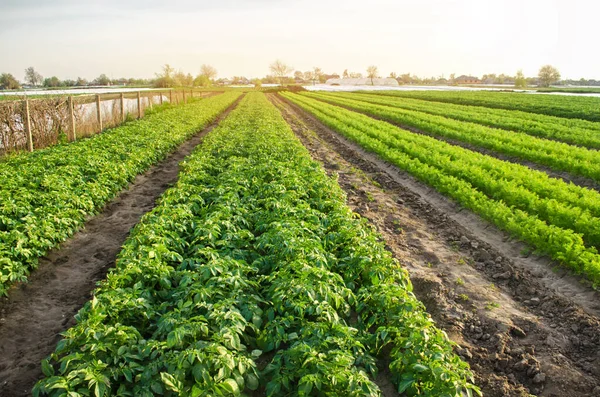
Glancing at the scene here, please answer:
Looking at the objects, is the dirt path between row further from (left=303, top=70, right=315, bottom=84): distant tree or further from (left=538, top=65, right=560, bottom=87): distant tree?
(left=303, top=70, right=315, bottom=84): distant tree

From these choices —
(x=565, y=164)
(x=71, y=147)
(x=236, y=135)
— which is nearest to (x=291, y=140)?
(x=236, y=135)

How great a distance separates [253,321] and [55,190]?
6273 millimetres

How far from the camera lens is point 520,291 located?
6383 millimetres

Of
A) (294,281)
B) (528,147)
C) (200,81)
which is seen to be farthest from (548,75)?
(294,281)

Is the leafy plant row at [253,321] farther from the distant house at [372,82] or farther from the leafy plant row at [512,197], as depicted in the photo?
the distant house at [372,82]

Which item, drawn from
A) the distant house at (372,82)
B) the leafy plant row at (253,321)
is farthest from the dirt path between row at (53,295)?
the distant house at (372,82)

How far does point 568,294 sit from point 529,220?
203cm

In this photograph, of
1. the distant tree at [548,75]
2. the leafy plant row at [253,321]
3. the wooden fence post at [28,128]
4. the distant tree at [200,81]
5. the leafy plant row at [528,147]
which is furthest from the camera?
the distant tree at [548,75]

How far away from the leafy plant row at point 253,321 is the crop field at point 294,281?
23 mm

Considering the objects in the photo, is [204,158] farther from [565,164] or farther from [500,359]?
[565,164]

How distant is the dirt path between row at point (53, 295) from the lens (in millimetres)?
4613

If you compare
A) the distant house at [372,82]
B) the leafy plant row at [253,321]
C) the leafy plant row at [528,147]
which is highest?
the distant house at [372,82]

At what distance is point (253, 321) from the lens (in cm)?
431

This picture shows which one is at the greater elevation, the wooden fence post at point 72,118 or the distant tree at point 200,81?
the distant tree at point 200,81
